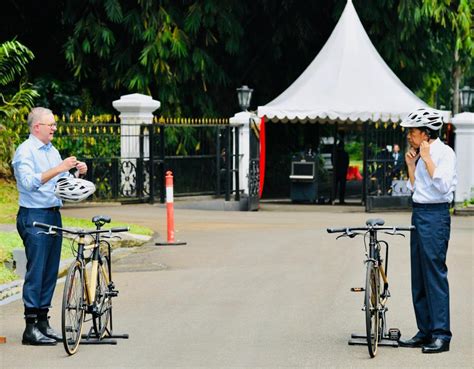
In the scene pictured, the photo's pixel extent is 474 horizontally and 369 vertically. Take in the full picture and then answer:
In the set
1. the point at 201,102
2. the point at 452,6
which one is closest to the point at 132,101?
the point at 201,102

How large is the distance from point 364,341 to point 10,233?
27.7 ft

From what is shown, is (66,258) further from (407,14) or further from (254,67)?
(254,67)

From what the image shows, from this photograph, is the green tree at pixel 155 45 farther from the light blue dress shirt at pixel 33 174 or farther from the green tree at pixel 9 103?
the light blue dress shirt at pixel 33 174

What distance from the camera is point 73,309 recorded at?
A: 9.45 metres

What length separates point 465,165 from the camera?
94.3ft

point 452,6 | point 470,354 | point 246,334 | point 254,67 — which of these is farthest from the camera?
point 254,67

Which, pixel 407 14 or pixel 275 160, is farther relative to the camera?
pixel 275 160

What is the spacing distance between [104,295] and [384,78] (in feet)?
69.2

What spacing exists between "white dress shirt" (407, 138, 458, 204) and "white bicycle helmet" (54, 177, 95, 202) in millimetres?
2622

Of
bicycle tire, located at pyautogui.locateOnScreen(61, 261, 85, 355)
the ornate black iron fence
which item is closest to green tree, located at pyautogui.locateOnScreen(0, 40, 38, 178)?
the ornate black iron fence

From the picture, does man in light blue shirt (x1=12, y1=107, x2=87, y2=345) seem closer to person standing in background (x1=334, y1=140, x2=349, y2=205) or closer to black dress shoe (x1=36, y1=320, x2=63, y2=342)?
black dress shoe (x1=36, y1=320, x2=63, y2=342)

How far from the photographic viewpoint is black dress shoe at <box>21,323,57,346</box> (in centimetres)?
1002

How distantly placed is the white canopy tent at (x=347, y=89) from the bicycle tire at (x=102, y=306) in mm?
19331

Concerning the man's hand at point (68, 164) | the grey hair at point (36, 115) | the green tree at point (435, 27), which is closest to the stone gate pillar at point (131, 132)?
the green tree at point (435, 27)
